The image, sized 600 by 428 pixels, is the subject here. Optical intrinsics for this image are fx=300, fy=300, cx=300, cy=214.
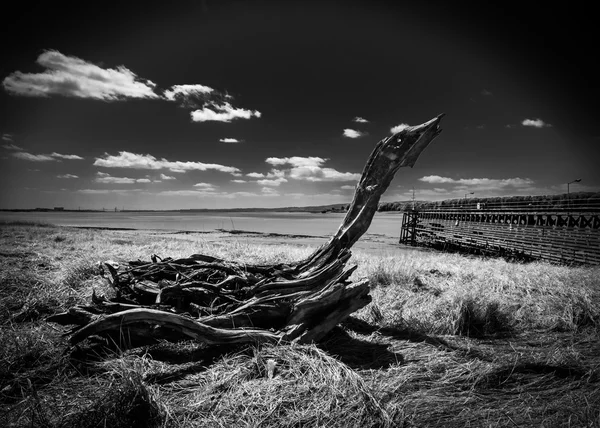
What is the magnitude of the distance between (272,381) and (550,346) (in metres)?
3.99

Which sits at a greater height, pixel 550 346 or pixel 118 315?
pixel 118 315

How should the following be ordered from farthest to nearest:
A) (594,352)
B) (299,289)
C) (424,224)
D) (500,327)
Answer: (424,224)
(500,327)
(299,289)
(594,352)

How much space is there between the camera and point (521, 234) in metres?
17.4

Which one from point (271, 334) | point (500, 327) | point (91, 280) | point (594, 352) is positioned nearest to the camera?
point (271, 334)

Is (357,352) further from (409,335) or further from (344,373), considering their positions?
(409,335)

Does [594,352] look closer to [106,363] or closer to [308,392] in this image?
[308,392]

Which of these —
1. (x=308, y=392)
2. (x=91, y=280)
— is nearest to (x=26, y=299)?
(x=91, y=280)

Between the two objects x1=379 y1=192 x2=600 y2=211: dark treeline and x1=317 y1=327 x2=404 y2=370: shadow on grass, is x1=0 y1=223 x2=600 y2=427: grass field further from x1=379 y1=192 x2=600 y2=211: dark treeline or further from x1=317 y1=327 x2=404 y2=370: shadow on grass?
x1=379 y1=192 x2=600 y2=211: dark treeline

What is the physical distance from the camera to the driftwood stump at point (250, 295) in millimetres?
3416

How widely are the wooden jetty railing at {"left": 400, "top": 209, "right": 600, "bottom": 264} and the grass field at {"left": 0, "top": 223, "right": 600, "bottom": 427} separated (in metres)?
10.3

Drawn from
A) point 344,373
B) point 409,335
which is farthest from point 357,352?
point 409,335

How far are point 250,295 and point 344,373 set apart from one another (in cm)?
189

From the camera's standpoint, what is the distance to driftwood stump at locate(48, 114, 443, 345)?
342 cm

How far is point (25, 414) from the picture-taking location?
2.33 m
